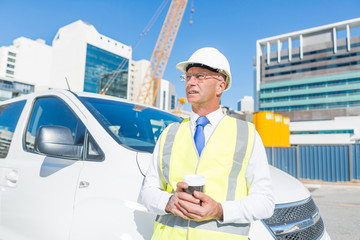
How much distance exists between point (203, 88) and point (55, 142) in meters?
1.05

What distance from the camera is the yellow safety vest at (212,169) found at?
120 centimetres

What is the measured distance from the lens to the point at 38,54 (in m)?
93.6

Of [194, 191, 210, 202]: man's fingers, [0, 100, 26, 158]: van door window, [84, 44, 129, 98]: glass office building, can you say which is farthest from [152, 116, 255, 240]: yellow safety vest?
[84, 44, 129, 98]: glass office building

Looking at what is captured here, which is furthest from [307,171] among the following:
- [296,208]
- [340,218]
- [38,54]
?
[38,54]

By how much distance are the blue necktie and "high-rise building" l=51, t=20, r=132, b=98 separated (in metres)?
89.4

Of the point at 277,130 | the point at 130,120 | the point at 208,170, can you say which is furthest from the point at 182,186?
the point at 277,130

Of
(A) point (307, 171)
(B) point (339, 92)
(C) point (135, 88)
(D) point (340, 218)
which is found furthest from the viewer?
(C) point (135, 88)

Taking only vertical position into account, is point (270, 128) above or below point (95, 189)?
above

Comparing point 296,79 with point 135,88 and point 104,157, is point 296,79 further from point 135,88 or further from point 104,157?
point 104,157

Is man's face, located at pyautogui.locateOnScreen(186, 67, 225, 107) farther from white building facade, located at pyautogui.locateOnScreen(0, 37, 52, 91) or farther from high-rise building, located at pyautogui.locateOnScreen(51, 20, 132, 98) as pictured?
white building facade, located at pyautogui.locateOnScreen(0, 37, 52, 91)

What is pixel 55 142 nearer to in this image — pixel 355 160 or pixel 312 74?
pixel 355 160

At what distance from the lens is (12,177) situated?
88.1 inches

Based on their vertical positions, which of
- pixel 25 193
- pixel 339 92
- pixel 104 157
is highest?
pixel 339 92

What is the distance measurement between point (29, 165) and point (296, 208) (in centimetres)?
206
